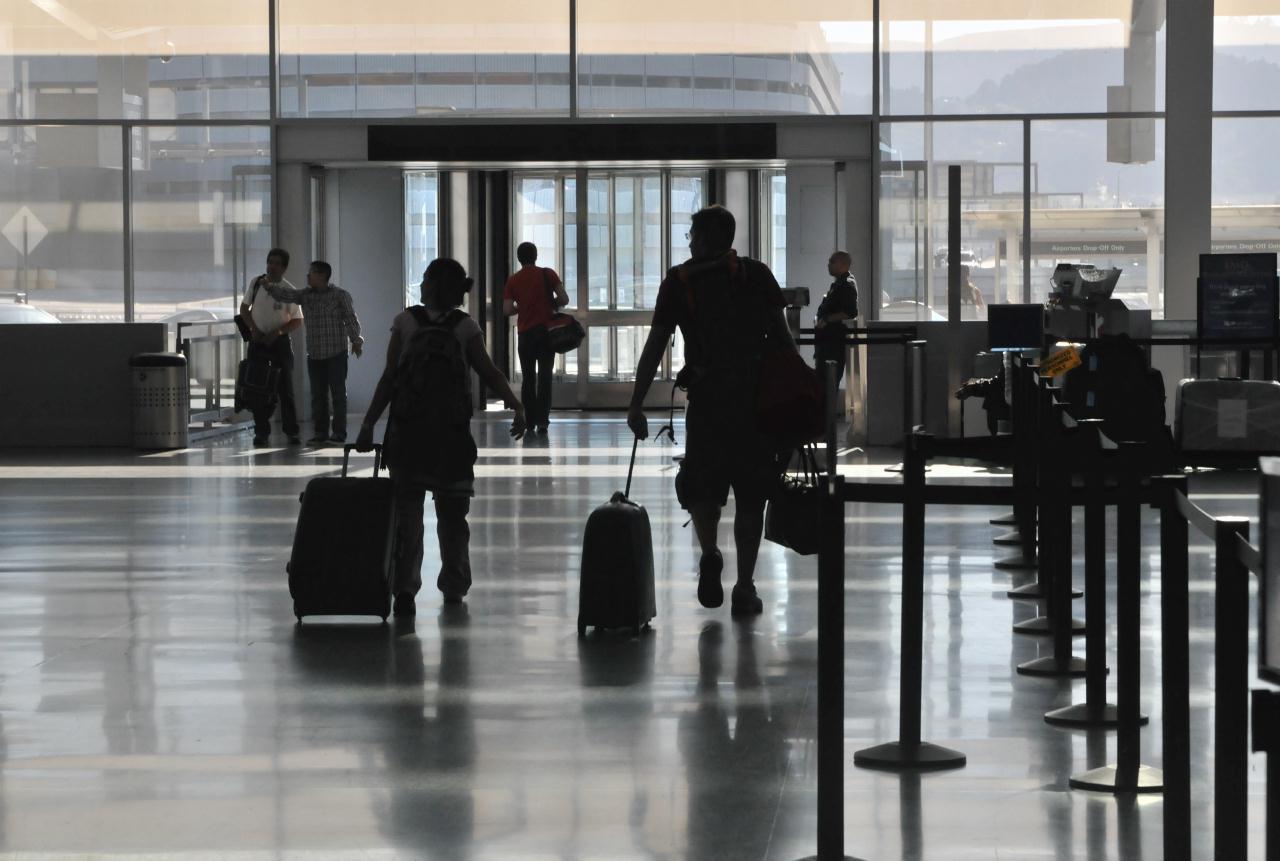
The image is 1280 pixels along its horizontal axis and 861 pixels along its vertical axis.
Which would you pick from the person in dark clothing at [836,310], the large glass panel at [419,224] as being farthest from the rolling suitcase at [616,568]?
the large glass panel at [419,224]

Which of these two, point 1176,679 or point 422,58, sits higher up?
point 422,58

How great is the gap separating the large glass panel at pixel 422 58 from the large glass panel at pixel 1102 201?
525 centimetres

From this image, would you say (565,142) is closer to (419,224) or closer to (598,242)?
(598,242)

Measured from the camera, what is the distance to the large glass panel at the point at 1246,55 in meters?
19.4

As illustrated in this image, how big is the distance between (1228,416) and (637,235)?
8649 mm

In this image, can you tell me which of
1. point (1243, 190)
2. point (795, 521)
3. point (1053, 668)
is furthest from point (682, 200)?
point (1053, 668)

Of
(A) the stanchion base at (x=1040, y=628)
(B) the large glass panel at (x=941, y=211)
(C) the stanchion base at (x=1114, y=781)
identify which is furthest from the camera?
(B) the large glass panel at (x=941, y=211)

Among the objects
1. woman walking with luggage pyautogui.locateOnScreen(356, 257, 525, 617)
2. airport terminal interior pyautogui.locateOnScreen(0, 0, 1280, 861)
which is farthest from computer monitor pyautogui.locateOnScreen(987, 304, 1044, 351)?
woman walking with luggage pyautogui.locateOnScreen(356, 257, 525, 617)

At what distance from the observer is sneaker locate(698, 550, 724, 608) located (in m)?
7.45

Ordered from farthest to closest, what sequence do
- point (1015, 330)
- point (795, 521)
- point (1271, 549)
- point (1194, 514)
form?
point (1015, 330) < point (795, 521) < point (1194, 514) < point (1271, 549)

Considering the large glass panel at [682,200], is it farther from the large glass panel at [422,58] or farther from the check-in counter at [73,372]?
the check-in counter at [73,372]

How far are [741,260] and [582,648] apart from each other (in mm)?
1713

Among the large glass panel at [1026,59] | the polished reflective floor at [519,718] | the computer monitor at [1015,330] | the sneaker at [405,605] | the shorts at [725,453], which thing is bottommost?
the polished reflective floor at [519,718]

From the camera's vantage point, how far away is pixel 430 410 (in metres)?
7.48
